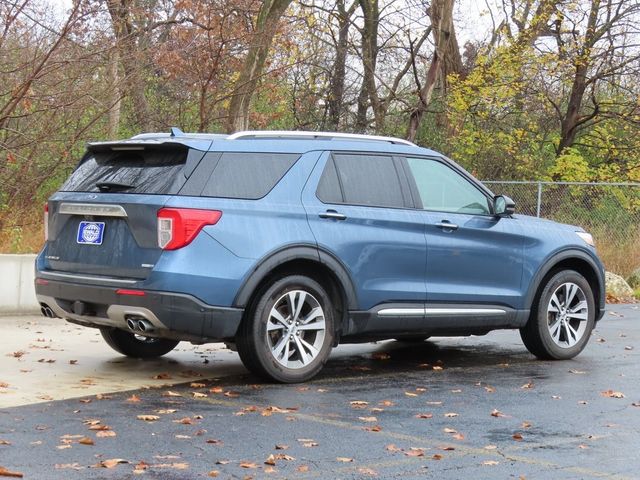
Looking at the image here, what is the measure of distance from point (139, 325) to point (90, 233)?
33.3 inches

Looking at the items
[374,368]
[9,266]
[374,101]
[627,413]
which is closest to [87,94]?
[9,266]

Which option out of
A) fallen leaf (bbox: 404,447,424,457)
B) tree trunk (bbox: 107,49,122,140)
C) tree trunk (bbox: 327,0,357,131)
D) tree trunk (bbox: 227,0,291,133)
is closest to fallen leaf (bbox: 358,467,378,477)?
fallen leaf (bbox: 404,447,424,457)

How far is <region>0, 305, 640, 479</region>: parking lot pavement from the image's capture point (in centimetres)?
577

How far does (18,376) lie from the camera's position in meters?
8.53

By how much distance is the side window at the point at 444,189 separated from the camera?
31.0ft

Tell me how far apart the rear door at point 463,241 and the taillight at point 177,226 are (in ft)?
7.16

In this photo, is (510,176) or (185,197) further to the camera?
(510,176)

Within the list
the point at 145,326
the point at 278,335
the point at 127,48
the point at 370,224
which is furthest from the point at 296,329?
the point at 127,48

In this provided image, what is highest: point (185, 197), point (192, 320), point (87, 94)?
point (87, 94)

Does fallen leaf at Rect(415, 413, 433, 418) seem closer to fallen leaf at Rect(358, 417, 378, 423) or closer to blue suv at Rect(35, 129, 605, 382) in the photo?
fallen leaf at Rect(358, 417, 378, 423)

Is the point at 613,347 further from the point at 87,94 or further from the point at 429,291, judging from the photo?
the point at 87,94

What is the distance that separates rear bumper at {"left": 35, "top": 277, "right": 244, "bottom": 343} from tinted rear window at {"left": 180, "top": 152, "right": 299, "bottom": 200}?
814mm

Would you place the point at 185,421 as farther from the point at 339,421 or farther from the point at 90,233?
the point at 90,233

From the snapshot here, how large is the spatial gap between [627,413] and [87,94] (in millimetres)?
9219
